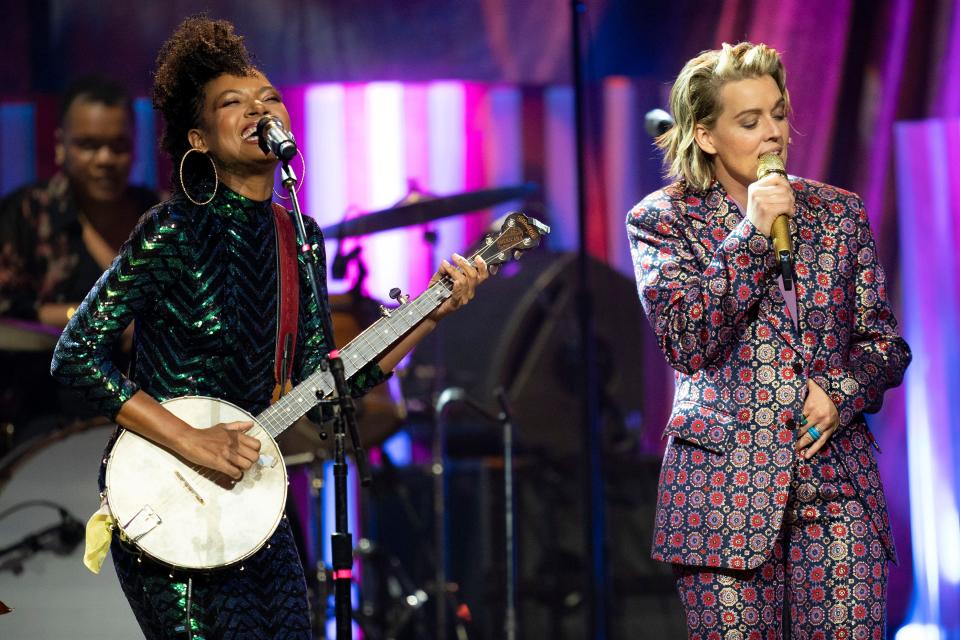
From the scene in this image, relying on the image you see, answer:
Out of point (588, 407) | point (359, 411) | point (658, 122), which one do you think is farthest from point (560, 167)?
point (658, 122)

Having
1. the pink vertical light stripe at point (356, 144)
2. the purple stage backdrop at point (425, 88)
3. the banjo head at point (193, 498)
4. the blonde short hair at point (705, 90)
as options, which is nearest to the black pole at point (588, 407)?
the purple stage backdrop at point (425, 88)

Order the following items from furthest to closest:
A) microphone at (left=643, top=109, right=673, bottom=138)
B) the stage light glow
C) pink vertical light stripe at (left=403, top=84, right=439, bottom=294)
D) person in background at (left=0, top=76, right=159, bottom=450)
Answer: pink vertical light stripe at (left=403, top=84, right=439, bottom=294)
person in background at (left=0, top=76, right=159, bottom=450)
the stage light glow
microphone at (left=643, top=109, right=673, bottom=138)

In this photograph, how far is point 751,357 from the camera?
266 cm

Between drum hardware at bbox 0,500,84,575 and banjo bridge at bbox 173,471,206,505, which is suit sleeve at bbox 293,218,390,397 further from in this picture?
drum hardware at bbox 0,500,84,575

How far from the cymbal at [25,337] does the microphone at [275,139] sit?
7.65ft

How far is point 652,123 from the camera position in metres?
3.20

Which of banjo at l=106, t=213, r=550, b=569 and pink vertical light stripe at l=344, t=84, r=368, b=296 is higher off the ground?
pink vertical light stripe at l=344, t=84, r=368, b=296

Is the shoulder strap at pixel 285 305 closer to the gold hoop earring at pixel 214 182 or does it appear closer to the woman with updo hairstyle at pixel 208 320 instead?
the woman with updo hairstyle at pixel 208 320

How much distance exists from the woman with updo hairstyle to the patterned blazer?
1.77ft

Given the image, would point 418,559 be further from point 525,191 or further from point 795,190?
point 795,190

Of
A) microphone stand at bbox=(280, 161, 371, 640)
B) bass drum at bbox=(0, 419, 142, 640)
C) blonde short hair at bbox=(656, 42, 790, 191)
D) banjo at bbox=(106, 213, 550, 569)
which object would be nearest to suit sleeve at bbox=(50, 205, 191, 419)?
banjo at bbox=(106, 213, 550, 569)

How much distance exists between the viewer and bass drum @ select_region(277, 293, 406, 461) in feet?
16.0

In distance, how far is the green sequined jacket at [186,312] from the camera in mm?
2650

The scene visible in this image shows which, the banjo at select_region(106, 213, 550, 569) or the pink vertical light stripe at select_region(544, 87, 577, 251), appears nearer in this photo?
the banjo at select_region(106, 213, 550, 569)
